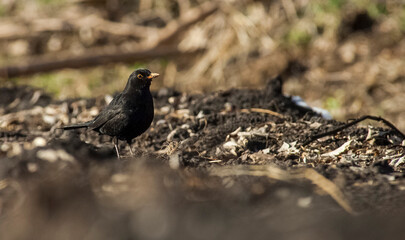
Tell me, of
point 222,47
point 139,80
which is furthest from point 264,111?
point 222,47

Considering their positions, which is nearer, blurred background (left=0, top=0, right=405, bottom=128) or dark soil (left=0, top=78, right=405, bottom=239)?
dark soil (left=0, top=78, right=405, bottom=239)

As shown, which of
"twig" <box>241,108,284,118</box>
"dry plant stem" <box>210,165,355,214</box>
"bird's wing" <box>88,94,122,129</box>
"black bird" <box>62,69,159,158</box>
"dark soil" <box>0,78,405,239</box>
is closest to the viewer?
"dark soil" <box>0,78,405,239</box>

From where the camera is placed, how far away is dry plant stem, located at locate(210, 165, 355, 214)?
2.52 meters

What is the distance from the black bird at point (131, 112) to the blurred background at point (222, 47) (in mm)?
4064

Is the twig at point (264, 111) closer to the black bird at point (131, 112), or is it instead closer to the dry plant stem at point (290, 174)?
the black bird at point (131, 112)

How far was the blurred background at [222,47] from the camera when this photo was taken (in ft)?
26.1

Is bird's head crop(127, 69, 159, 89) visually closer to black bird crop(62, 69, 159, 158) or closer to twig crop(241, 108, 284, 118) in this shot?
black bird crop(62, 69, 159, 158)

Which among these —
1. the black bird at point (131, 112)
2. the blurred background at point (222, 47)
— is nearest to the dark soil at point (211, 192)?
the black bird at point (131, 112)

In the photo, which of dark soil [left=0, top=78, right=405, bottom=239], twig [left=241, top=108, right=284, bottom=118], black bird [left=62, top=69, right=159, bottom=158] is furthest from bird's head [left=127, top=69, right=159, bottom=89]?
twig [left=241, top=108, right=284, bottom=118]

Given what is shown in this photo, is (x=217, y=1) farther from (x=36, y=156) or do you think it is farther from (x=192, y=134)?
(x=36, y=156)

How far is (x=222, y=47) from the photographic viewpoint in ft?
30.1

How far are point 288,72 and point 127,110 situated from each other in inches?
199

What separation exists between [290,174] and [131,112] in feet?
4.94

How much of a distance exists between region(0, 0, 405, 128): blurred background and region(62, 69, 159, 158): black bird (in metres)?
4.06
